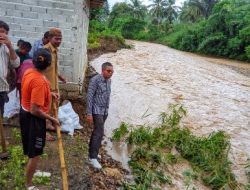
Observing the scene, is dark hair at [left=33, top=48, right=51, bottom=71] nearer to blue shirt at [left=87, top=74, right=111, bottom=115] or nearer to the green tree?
blue shirt at [left=87, top=74, right=111, bottom=115]

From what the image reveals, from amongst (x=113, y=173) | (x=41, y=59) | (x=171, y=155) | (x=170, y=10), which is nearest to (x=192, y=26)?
(x=170, y=10)

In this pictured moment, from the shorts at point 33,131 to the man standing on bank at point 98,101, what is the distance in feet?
4.62

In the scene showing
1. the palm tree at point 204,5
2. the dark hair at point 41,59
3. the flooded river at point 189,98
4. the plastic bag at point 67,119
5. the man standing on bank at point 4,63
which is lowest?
the flooded river at point 189,98

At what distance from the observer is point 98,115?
17.3 feet

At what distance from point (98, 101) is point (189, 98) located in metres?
7.86

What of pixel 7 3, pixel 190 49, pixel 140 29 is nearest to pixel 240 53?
pixel 190 49

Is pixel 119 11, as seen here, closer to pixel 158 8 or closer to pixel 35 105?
pixel 158 8

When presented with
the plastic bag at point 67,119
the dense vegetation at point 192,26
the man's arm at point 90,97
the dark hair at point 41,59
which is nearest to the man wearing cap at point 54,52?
the man's arm at point 90,97

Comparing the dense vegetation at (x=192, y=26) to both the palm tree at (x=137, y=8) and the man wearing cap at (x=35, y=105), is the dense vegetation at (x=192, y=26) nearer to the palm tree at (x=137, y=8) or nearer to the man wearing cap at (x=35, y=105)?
the palm tree at (x=137, y=8)

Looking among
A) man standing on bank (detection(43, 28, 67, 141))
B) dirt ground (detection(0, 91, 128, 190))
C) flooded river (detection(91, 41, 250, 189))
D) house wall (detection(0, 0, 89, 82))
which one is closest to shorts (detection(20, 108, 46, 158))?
dirt ground (detection(0, 91, 128, 190))

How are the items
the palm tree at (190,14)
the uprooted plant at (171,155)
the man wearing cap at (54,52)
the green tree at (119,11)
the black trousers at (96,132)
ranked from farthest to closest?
the green tree at (119,11) → the palm tree at (190,14) → the uprooted plant at (171,155) → the black trousers at (96,132) → the man wearing cap at (54,52)

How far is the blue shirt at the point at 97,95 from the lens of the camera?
519cm

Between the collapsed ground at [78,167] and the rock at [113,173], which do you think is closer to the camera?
the collapsed ground at [78,167]

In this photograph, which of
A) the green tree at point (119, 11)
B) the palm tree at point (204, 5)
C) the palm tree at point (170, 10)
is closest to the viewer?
the palm tree at point (204, 5)
